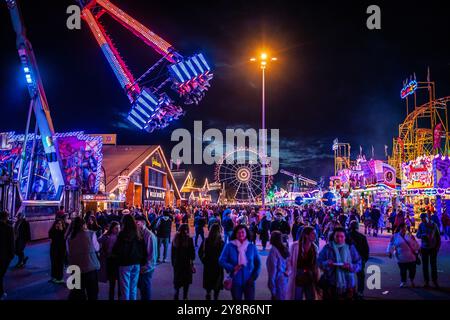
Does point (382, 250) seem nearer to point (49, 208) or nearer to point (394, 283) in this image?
point (394, 283)

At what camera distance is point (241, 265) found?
5.94 meters

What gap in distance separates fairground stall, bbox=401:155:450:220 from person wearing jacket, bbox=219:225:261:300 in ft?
69.7

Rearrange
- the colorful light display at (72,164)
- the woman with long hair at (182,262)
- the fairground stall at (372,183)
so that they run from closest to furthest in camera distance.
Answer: the woman with long hair at (182,262), the colorful light display at (72,164), the fairground stall at (372,183)

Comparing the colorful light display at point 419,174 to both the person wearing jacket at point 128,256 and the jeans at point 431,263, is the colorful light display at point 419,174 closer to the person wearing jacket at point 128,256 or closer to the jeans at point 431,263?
the jeans at point 431,263

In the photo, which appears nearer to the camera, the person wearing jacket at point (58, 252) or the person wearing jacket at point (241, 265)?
the person wearing jacket at point (241, 265)

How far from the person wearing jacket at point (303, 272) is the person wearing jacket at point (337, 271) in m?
0.13

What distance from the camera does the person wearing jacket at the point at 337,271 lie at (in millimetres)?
5797

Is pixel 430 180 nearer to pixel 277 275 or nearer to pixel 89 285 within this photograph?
pixel 277 275

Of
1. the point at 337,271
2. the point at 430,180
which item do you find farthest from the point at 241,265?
the point at 430,180

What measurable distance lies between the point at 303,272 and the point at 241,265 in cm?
96

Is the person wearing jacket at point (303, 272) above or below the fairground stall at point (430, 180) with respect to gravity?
below

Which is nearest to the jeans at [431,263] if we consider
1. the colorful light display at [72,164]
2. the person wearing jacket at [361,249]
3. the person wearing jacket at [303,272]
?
the person wearing jacket at [361,249]
